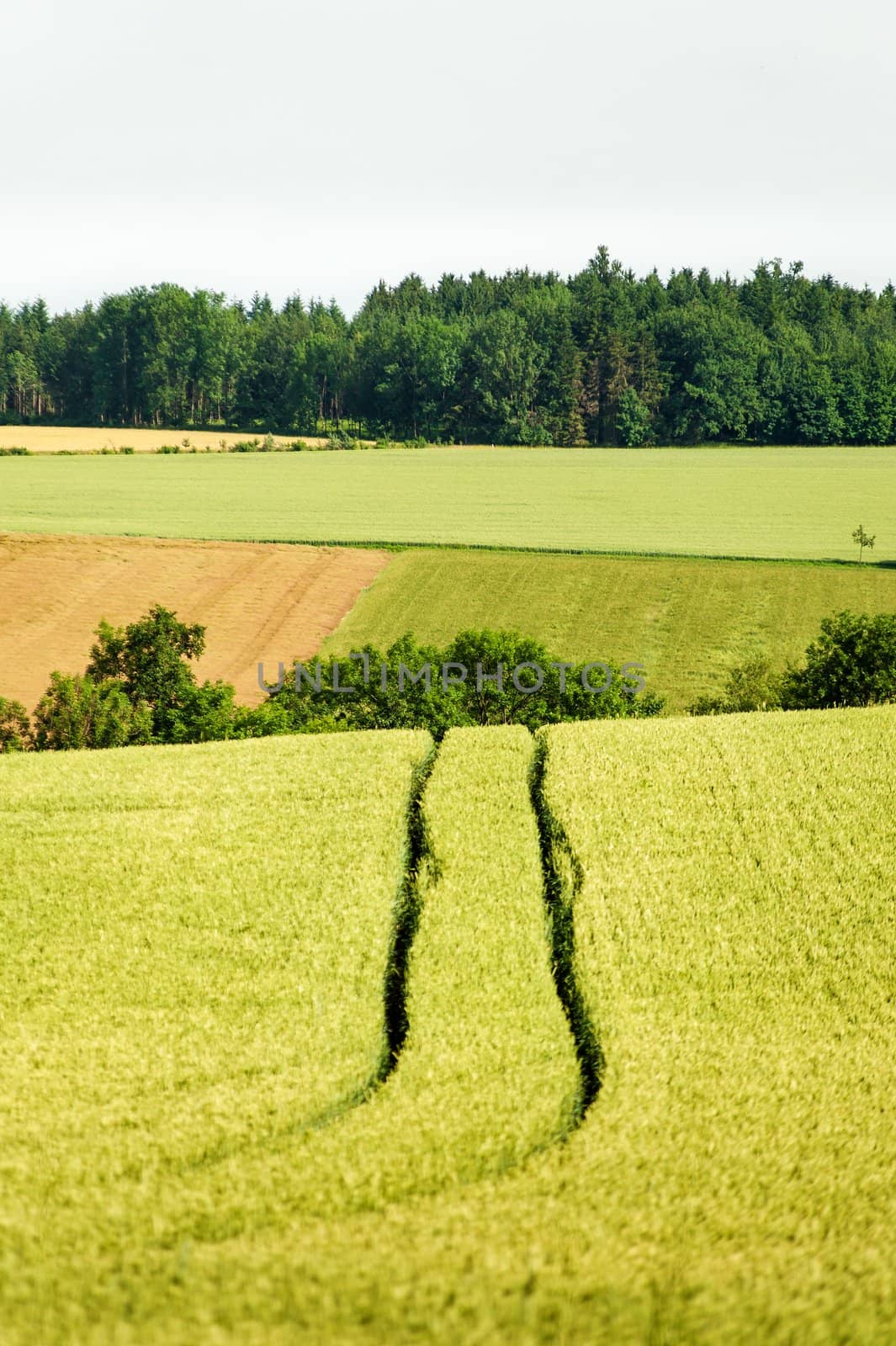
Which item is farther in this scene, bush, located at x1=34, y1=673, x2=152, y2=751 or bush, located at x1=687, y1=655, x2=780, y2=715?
bush, located at x1=687, y1=655, x2=780, y2=715

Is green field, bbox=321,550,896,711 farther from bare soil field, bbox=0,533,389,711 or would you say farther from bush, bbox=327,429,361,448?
bush, bbox=327,429,361,448

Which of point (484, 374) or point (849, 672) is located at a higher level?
point (484, 374)

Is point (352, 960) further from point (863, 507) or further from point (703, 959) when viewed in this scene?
point (863, 507)

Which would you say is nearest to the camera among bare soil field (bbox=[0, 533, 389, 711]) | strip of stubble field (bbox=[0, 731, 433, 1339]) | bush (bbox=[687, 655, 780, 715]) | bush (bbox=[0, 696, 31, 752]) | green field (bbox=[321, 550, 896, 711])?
strip of stubble field (bbox=[0, 731, 433, 1339])

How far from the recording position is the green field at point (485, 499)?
8288cm

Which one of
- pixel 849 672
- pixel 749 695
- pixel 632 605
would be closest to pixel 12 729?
pixel 749 695

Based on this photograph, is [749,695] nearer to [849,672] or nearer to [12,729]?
[849,672]

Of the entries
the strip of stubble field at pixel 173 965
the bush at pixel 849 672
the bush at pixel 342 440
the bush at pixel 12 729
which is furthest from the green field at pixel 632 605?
the bush at pixel 342 440

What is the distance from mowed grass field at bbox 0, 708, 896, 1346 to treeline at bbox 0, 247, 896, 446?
141 m

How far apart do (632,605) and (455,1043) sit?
54165 mm

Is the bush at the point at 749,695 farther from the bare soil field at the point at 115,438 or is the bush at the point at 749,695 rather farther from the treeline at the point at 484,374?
the treeline at the point at 484,374

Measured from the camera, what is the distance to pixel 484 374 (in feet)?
542

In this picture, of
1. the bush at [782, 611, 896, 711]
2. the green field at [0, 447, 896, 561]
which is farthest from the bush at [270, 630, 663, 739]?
the green field at [0, 447, 896, 561]

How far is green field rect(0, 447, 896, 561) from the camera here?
272ft
